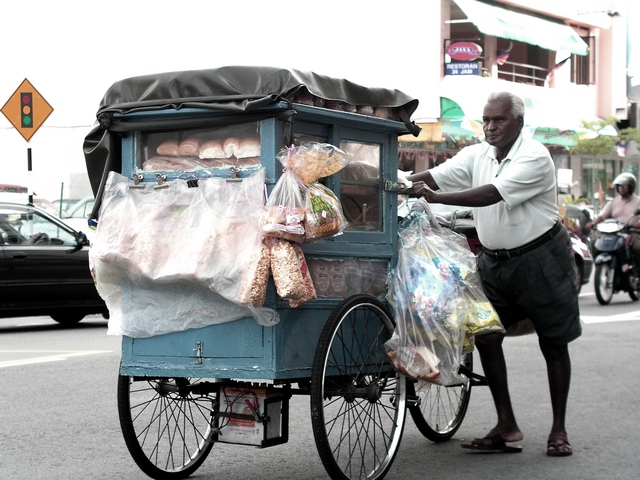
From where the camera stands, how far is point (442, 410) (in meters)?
6.04

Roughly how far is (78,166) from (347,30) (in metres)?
9.53

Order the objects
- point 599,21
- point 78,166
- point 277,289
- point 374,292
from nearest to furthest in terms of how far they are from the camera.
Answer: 1. point 277,289
2. point 374,292
3. point 78,166
4. point 599,21

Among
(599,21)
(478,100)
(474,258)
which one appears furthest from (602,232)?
(599,21)

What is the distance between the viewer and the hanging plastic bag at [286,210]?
425 cm

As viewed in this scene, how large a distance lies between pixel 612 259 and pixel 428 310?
10.0 m

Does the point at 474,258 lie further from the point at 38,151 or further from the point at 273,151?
the point at 38,151

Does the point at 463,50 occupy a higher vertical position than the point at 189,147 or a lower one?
higher

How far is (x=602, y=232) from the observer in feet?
47.6

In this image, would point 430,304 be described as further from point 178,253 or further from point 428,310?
point 178,253

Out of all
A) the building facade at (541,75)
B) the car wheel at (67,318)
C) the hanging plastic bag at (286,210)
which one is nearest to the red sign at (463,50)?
the building facade at (541,75)

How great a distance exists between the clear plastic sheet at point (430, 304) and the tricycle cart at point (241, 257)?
99mm

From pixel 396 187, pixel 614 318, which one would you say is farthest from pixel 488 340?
pixel 614 318

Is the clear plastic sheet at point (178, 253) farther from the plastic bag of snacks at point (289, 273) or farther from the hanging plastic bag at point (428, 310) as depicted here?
the hanging plastic bag at point (428, 310)

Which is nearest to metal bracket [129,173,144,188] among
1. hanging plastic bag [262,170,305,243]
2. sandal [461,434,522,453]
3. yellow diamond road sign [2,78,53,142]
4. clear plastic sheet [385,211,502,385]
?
hanging plastic bag [262,170,305,243]
